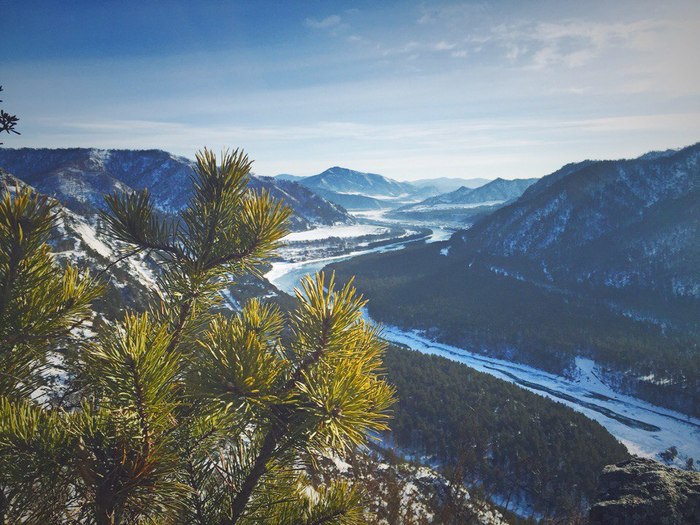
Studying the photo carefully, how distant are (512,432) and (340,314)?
5546 cm

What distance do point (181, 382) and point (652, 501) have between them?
11.4 m

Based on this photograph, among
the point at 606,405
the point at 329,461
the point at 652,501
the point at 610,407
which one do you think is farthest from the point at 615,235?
the point at 652,501

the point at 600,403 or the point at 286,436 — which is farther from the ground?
the point at 286,436

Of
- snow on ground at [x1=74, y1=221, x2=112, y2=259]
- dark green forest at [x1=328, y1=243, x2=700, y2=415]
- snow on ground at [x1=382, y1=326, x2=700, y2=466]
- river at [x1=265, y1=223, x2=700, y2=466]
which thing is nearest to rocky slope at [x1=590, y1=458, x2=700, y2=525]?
dark green forest at [x1=328, y1=243, x2=700, y2=415]

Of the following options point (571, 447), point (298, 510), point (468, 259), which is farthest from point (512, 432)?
point (468, 259)

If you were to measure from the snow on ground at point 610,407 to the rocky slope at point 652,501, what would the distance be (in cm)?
5410

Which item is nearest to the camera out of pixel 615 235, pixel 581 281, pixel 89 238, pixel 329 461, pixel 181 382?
pixel 181 382

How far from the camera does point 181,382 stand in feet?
5.13

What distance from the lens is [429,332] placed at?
85.6 m

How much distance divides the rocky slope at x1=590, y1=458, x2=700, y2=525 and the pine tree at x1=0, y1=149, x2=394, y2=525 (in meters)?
9.22

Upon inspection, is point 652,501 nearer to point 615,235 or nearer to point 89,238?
point 89,238

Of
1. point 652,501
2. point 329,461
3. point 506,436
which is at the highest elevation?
point 652,501

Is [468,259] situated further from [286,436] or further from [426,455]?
[286,436]

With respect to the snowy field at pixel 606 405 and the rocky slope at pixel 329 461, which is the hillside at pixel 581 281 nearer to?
the snowy field at pixel 606 405
